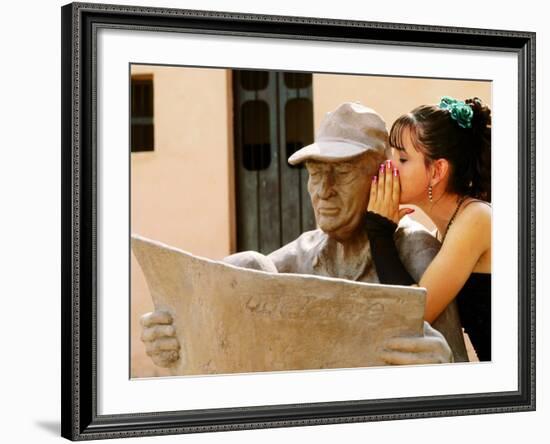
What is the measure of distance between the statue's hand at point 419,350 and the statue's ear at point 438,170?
18.9 inches

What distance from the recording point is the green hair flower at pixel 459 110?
5.24 metres

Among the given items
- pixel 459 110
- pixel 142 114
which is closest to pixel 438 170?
pixel 459 110

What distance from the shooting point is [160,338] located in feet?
15.9

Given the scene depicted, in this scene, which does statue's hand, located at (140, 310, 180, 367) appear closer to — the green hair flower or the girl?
the girl

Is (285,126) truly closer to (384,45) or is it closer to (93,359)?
(384,45)

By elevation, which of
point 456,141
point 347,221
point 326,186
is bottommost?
point 347,221

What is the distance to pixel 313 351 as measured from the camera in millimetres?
5016

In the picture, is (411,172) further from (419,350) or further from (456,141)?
(419,350)

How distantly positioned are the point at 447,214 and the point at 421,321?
0.38 metres

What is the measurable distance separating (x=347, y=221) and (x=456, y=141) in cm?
50

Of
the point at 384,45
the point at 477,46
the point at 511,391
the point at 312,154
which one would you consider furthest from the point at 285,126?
the point at 511,391

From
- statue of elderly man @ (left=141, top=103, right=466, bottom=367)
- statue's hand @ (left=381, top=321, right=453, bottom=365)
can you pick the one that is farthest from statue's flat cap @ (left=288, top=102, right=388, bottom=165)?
statue's hand @ (left=381, top=321, right=453, bottom=365)

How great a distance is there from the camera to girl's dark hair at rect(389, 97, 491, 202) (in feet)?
17.0

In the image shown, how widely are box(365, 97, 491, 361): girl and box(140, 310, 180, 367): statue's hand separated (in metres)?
0.73
